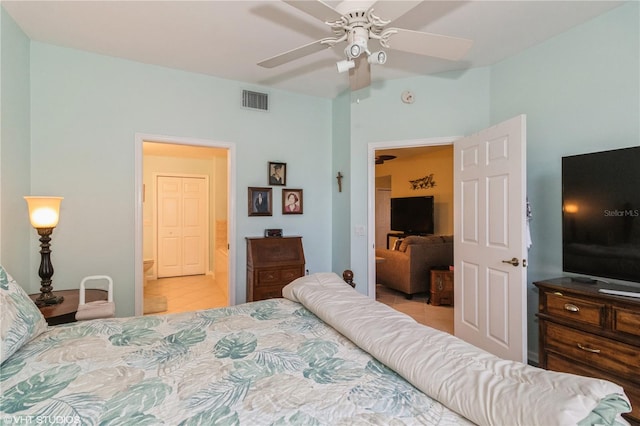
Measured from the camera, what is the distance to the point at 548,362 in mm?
2066

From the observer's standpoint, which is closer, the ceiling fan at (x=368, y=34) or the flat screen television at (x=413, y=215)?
the ceiling fan at (x=368, y=34)

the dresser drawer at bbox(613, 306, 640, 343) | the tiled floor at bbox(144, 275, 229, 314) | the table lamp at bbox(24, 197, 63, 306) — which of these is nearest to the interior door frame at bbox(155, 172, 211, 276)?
the tiled floor at bbox(144, 275, 229, 314)

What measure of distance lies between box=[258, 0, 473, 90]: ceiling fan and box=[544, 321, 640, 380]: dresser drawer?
189 cm

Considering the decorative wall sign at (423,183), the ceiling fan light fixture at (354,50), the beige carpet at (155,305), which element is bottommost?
the beige carpet at (155,305)

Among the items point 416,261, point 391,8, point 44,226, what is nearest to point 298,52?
point 391,8

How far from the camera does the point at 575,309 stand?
75.3 inches

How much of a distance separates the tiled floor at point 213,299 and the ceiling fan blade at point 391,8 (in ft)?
10.0

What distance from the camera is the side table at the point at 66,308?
6.27 feet

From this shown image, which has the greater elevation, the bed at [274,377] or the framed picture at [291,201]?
the framed picture at [291,201]

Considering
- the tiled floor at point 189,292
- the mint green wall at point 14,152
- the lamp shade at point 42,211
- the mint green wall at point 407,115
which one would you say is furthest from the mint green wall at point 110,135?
the tiled floor at point 189,292

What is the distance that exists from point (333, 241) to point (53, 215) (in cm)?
271

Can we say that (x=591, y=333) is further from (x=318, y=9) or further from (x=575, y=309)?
(x=318, y=9)

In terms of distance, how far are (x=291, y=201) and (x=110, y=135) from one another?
1899mm

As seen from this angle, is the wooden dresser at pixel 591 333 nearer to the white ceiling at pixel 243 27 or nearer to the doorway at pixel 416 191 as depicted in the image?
the doorway at pixel 416 191
